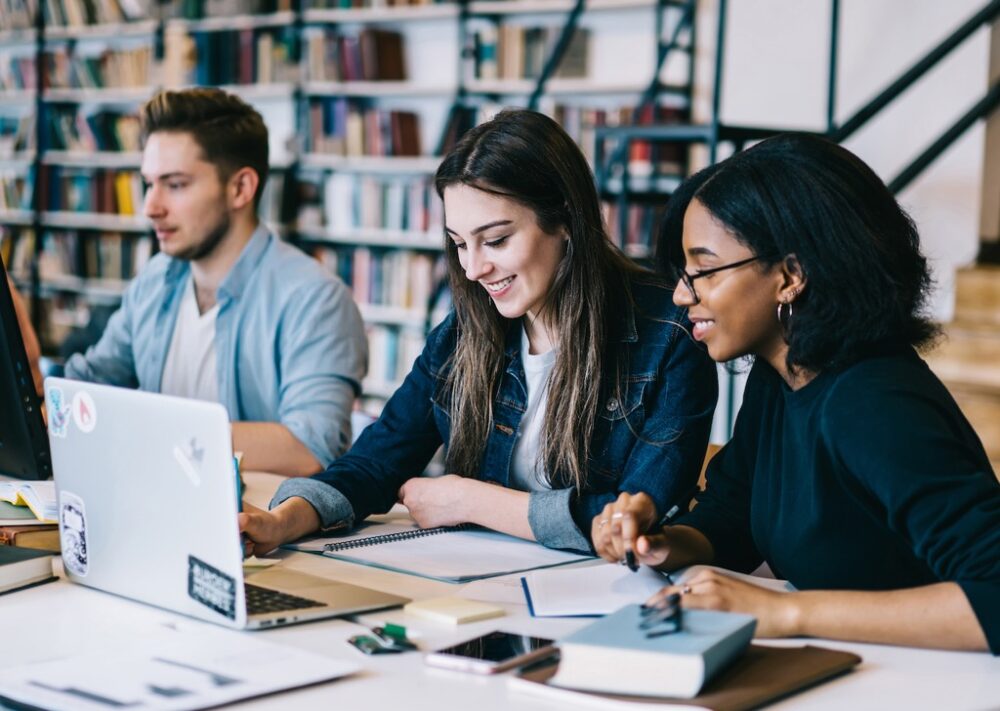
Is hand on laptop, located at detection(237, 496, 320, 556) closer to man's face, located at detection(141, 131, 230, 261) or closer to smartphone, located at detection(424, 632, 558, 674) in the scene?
smartphone, located at detection(424, 632, 558, 674)

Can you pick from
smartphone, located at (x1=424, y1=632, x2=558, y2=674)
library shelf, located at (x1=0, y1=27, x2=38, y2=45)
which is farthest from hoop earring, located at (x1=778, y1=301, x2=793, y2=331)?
library shelf, located at (x1=0, y1=27, x2=38, y2=45)

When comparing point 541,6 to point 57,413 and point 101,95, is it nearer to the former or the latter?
point 101,95

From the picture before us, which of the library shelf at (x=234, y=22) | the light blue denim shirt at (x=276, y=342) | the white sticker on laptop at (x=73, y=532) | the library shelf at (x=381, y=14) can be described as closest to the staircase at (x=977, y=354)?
the light blue denim shirt at (x=276, y=342)

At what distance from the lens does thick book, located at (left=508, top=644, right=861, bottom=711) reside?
1036 mm

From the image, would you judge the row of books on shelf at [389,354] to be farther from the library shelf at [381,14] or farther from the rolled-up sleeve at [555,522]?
the rolled-up sleeve at [555,522]

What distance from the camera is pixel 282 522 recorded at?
1.62 metres

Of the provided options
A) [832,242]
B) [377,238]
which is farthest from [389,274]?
[832,242]

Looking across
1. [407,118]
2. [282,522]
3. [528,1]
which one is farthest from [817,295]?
Result: [407,118]

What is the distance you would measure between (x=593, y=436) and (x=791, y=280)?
474mm

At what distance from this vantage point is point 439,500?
68.6 inches

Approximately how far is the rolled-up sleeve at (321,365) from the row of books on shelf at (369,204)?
2.80 m

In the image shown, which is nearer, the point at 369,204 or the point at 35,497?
the point at 35,497

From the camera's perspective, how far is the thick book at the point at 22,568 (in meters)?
1.41

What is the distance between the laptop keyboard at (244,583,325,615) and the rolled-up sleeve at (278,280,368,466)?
35.3 inches
